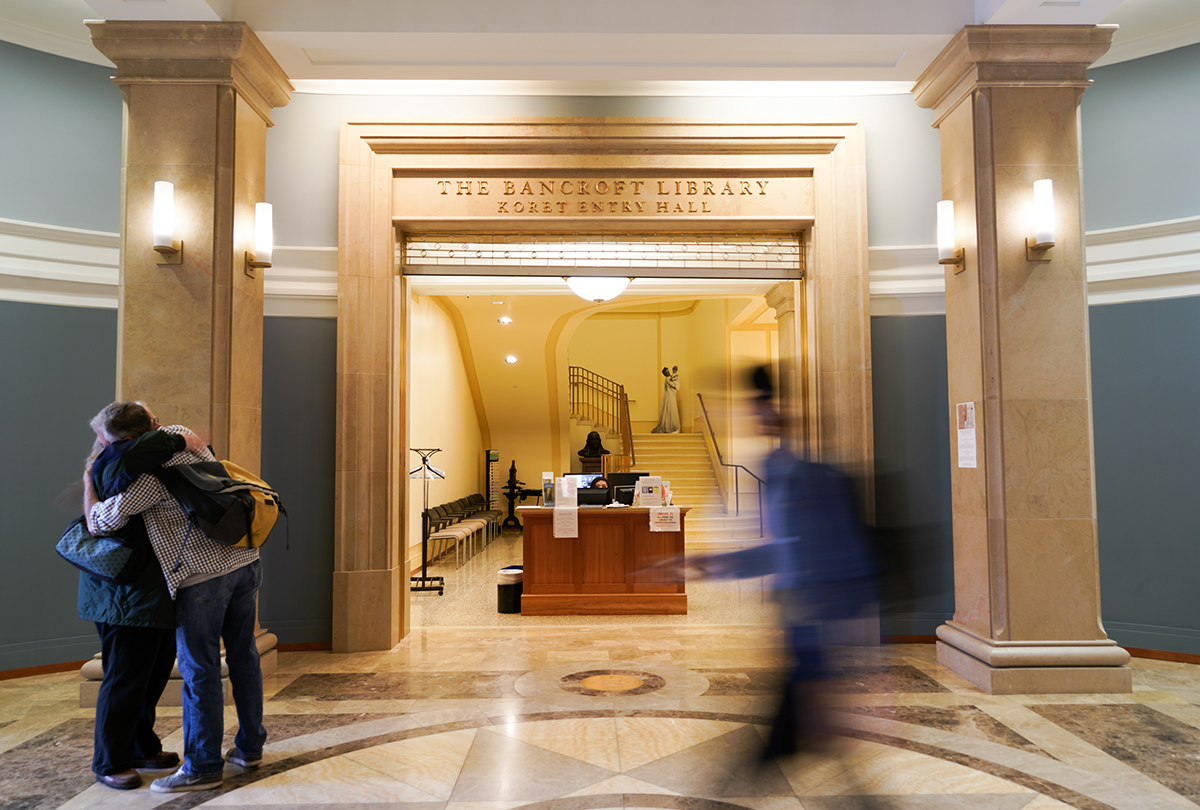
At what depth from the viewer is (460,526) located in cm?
1053

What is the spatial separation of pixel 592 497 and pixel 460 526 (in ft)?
12.2

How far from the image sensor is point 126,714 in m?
3.08

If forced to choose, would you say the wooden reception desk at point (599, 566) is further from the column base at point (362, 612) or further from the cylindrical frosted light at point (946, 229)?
the cylindrical frosted light at point (946, 229)

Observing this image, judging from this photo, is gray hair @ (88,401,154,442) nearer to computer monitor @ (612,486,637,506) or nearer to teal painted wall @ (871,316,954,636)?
teal painted wall @ (871,316,954,636)

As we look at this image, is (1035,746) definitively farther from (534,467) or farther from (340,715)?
(534,467)

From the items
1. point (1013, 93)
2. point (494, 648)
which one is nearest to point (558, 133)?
point (1013, 93)

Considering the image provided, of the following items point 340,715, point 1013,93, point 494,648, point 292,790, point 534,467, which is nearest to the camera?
point 292,790

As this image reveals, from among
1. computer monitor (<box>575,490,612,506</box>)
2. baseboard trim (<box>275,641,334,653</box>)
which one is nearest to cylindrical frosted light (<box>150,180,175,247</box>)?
baseboard trim (<box>275,641,334,653</box>)

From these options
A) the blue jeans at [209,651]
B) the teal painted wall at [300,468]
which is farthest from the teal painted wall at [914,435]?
the blue jeans at [209,651]

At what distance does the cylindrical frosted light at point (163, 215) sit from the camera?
4.15 metres

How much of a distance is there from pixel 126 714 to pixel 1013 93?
5645mm

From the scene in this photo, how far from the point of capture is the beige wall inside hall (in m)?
10.2

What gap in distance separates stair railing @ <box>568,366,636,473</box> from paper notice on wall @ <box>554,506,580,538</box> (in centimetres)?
875

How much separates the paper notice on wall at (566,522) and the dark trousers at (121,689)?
4.13 meters
